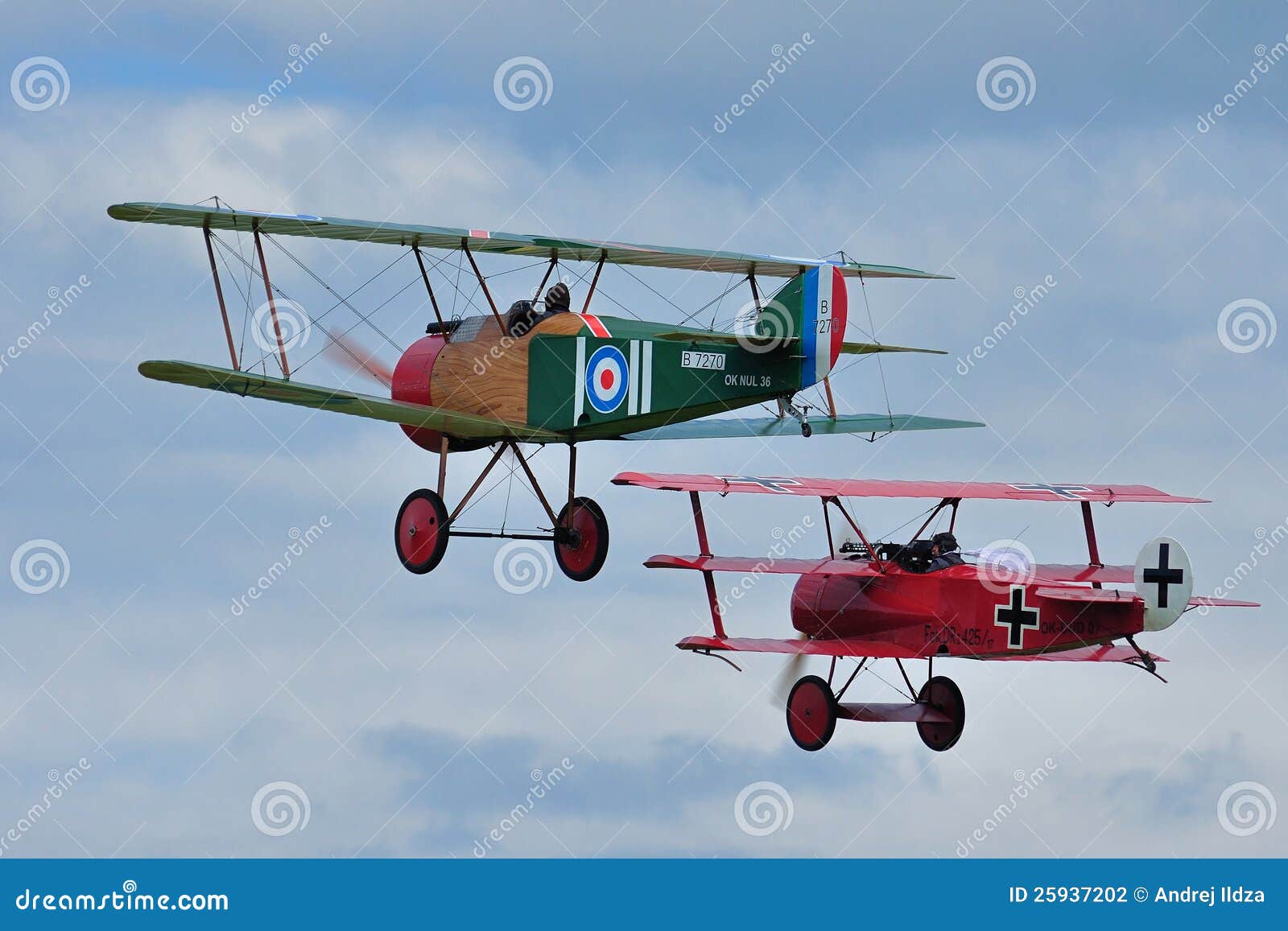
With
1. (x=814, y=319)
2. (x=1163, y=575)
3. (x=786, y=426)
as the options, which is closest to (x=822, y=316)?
(x=814, y=319)

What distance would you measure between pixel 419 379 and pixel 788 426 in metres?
4.47

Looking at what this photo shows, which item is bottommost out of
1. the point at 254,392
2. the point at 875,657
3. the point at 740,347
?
the point at 254,392

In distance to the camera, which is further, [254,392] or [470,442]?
[470,442]

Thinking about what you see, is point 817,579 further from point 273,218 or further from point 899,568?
point 273,218

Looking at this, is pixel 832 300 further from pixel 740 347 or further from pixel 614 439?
pixel 614 439

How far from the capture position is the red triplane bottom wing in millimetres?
27953

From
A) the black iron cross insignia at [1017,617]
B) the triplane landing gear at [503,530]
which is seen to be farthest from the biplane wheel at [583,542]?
the black iron cross insignia at [1017,617]

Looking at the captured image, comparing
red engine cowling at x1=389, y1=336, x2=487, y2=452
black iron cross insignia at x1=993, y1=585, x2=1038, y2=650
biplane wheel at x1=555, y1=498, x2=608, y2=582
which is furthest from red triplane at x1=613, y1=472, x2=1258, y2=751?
red engine cowling at x1=389, y1=336, x2=487, y2=452

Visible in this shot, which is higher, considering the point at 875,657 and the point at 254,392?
the point at 875,657

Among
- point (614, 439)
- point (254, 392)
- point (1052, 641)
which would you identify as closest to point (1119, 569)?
point (1052, 641)

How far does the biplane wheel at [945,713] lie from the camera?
29375 millimetres

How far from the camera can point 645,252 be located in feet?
100

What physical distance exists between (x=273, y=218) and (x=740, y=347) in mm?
5467

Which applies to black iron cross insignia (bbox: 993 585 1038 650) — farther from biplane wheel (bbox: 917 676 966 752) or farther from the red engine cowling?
the red engine cowling
